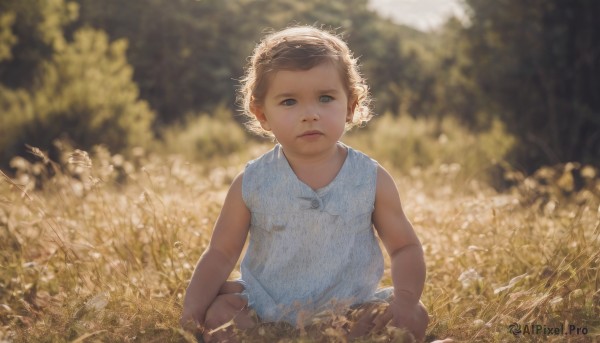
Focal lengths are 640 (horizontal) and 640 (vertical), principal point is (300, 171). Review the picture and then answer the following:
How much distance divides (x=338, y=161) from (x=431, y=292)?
0.84m

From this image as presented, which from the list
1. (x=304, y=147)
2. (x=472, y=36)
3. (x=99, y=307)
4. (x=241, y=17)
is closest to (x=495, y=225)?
(x=304, y=147)

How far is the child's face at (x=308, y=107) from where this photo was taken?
2.47m

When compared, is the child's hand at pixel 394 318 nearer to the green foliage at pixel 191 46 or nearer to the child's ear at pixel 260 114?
the child's ear at pixel 260 114

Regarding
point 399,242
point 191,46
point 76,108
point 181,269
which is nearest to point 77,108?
point 76,108

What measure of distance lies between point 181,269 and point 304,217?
783 millimetres

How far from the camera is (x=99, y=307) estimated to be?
2354 millimetres

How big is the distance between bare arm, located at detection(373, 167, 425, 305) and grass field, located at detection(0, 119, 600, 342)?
0.74ft

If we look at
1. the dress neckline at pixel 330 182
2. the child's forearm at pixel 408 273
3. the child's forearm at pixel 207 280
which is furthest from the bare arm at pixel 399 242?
the child's forearm at pixel 207 280

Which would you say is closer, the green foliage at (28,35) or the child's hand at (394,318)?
the child's hand at (394,318)

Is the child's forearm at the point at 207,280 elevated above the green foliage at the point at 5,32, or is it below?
below

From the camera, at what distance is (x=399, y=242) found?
8.36ft

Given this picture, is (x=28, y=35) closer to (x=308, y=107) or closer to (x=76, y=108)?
(x=76, y=108)

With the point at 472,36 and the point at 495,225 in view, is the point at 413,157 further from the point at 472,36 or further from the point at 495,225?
the point at 495,225

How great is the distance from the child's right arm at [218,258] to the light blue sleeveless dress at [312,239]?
5 centimetres
